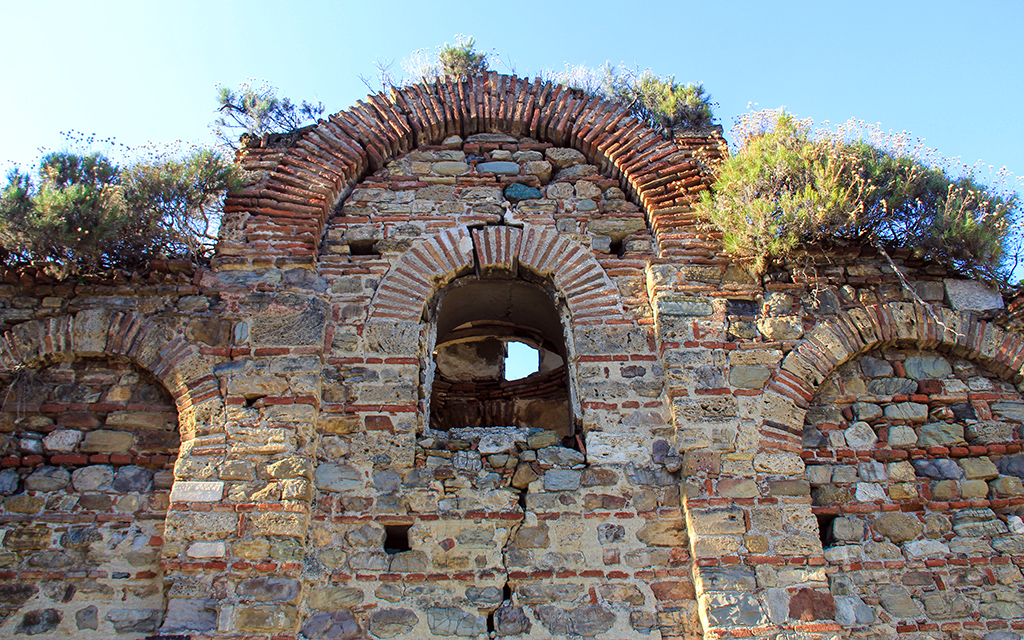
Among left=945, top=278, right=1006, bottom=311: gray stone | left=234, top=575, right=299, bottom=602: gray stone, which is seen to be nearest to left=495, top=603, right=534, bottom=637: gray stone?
left=234, top=575, right=299, bottom=602: gray stone

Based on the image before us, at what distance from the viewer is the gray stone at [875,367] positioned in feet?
17.4

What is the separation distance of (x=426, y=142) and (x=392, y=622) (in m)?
4.01

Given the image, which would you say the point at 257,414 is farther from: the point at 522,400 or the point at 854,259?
the point at 854,259

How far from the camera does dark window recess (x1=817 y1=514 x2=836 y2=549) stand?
4715mm

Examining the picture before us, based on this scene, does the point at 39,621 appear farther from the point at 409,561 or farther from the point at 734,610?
the point at 734,610

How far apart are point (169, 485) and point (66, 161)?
2.73 meters

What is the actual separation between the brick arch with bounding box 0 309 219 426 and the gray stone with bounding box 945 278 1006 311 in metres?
5.43

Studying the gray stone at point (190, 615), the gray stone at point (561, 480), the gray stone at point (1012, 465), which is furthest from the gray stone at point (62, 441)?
the gray stone at point (1012, 465)

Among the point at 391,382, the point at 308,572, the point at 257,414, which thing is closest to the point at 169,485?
the point at 257,414

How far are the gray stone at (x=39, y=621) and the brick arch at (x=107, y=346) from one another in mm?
1416

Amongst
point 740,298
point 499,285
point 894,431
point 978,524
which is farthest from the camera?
point 499,285

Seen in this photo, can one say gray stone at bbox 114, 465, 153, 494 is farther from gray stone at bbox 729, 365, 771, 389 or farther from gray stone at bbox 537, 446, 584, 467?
gray stone at bbox 729, 365, 771, 389

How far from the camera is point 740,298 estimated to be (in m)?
5.47

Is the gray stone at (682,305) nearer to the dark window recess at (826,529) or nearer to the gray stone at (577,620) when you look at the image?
the dark window recess at (826,529)
